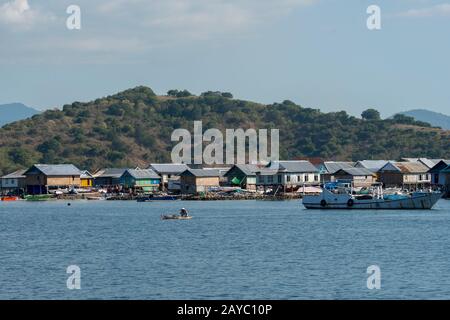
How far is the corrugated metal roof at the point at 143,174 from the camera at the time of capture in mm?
155750

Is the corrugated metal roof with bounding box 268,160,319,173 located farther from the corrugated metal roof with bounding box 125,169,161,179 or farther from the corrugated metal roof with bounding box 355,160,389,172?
the corrugated metal roof with bounding box 125,169,161,179

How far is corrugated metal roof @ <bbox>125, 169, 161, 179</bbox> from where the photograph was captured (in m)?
156

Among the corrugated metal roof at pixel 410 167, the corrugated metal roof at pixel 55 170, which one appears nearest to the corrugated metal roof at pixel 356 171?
the corrugated metal roof at pixel 410 167

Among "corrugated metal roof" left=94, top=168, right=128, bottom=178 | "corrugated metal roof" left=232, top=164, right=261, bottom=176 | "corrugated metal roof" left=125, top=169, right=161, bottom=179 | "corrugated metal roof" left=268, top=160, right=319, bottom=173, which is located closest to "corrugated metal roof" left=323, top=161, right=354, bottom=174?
"corrugated metal roof" left=268, top=160, right=319, bottom=173

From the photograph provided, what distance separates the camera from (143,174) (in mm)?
156875

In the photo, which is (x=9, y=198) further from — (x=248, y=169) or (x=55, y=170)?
(x=248, y=169)

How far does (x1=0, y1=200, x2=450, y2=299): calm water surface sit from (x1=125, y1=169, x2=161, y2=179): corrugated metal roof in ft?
250

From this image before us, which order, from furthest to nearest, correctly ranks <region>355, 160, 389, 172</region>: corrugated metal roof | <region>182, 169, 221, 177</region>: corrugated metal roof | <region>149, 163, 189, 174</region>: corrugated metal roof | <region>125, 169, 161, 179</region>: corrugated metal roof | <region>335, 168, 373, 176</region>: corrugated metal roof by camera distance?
<region>149, 163, 189, 174</region>: corrugated metal roof → <region>125, 169, 161, 179</region>: corrugated metal roof → <region>355, 160, 389, 172</region>: corrugated metal roof → <region>335, 168, 373, 176</region>: corrugated metal roof → <region>182, 169, 221, 177</region>: corrugated metal roof

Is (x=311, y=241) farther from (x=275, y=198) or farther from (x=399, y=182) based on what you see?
(x=399, y=182)

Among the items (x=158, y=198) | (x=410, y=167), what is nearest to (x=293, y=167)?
(x=410, y=167)

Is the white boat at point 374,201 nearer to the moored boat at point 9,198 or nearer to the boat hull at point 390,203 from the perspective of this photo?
the boat hull at point 390,203

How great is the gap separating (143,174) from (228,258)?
363 feet

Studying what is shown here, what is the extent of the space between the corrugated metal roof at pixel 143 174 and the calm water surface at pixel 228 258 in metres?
76.2

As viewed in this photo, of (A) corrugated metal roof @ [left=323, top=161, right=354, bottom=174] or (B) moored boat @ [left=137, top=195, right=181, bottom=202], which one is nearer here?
(B) moored boat @ [left=137, top=195, right=181, bottom=202]
